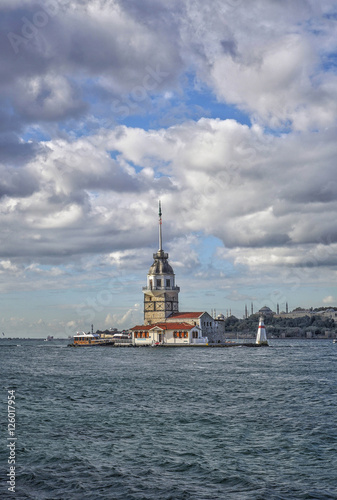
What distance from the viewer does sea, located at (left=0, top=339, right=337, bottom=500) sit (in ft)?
65.0

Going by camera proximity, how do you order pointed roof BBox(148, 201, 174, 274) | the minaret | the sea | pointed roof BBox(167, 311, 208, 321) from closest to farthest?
the sea
pointed roof BBox(167, 311, 208, 321)
the minaret
pointed roof BBox(148, 201, 174, 274)

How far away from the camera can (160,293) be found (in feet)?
543

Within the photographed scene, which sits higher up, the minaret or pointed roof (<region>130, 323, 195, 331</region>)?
the minaret

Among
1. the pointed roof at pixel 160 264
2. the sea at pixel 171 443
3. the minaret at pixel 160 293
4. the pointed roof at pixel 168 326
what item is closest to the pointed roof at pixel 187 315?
the minaret at pixel 160 293

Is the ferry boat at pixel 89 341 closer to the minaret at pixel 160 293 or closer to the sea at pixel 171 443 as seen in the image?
the minaret at pixel 160 293

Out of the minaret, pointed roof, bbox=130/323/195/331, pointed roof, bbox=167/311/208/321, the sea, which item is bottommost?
the sea

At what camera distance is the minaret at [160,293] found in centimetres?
16450

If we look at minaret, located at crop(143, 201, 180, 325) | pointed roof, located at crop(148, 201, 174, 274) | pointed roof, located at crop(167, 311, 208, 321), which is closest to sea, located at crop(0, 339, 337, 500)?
pointed roof, located at crop(167, 311, 208, 321)

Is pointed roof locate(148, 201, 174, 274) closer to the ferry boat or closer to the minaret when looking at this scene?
the minaret

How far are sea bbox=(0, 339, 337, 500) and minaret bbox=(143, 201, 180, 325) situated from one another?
4527 inches

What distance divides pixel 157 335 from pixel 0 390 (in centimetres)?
10478

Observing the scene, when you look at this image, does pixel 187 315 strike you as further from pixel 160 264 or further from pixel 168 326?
pixel 160 264

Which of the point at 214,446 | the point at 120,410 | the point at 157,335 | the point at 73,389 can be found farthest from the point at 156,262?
the point at 214,446

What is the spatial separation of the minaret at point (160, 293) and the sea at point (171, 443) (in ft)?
377
